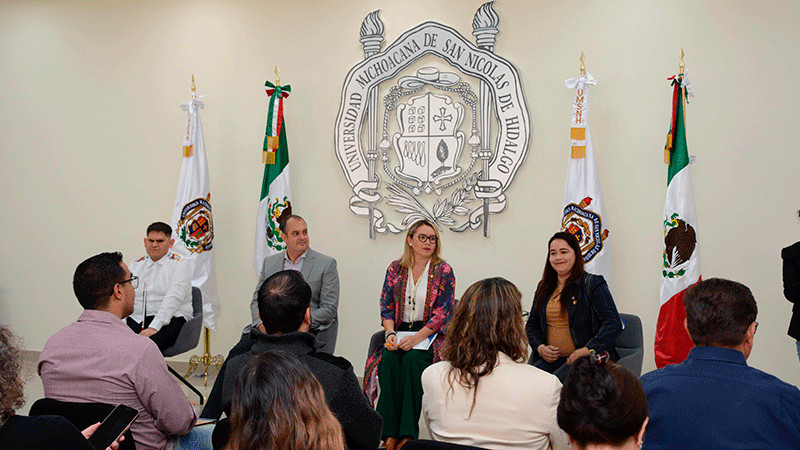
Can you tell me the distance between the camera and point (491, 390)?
2221mm

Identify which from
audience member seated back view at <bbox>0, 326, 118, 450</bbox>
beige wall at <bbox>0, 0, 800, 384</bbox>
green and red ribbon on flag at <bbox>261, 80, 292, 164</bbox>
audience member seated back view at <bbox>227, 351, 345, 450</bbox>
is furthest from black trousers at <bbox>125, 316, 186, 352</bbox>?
audience member seated back view at <bbox>227, 351, 345, 450</bbox>

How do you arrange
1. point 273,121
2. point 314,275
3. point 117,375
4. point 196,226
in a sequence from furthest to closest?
point 196,226
point 273,121
point 314,275
point 117,375

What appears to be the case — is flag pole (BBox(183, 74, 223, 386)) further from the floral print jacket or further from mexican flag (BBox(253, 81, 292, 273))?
the floral print jacket

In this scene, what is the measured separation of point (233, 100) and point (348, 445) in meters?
4.05

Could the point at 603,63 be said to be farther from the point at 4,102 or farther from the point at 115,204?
the point at 4,102

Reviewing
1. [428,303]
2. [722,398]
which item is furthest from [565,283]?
[722,398]

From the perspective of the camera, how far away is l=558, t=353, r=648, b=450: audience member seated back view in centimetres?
142

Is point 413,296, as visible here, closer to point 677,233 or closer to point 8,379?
point 677,233

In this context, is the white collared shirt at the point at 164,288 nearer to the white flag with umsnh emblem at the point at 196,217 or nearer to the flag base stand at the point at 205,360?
the white flag with umsnh emblem at the point at 196,217

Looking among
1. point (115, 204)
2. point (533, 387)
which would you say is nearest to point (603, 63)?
point (533, 387)

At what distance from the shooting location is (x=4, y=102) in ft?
20.6

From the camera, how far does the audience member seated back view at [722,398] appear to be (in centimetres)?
188

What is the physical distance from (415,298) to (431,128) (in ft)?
4.93

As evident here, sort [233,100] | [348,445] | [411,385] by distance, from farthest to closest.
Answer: [233,100] → [411,385] → [348,445]
